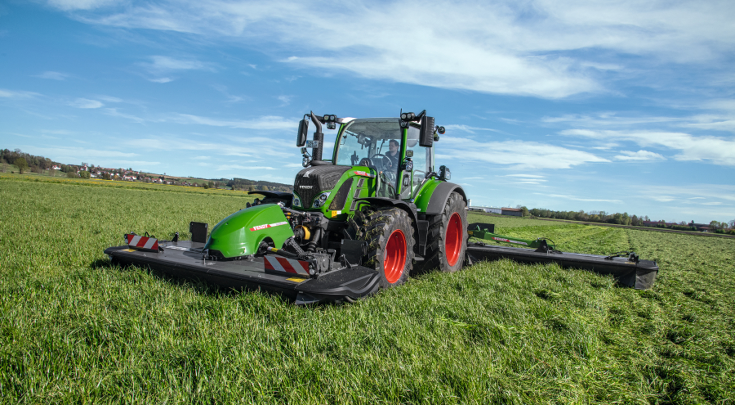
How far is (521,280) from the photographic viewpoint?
559 centimetres

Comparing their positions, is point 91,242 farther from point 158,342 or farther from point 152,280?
point 158,342

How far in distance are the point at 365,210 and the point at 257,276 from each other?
1675 millimetres

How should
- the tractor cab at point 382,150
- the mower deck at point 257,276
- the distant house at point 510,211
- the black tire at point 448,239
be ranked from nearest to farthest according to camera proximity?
the mower deck at point 257,276 < the tractor cab at point 382,150 < the black tire at point 448,239 < the distant house at point 510,211

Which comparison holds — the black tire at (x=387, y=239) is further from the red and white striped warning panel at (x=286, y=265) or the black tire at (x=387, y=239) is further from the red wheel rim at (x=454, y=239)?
the red wheel rim at (x=454, y=239)

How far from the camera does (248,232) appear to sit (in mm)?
4344

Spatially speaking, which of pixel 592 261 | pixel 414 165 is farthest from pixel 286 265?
pixel 592 261

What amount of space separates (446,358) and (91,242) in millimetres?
6520

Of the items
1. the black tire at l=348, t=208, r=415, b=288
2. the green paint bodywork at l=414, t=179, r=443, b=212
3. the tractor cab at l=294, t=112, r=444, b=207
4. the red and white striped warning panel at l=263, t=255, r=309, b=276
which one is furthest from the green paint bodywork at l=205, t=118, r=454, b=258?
the green paint bodywork at l=414, t=179, r=443, b=212

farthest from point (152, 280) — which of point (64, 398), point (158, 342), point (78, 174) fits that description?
point (78, 174)

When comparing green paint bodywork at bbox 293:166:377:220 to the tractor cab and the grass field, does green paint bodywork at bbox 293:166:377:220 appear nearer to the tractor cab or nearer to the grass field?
the tractor cab

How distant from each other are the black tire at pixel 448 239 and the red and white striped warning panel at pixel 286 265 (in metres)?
2.61

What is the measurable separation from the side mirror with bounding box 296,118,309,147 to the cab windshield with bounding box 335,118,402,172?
1.83 feet

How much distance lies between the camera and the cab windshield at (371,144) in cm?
583

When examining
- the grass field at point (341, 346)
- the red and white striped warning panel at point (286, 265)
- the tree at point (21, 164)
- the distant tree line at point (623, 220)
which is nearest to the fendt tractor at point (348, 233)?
the red and white striped warning panel at point (286, 265)
